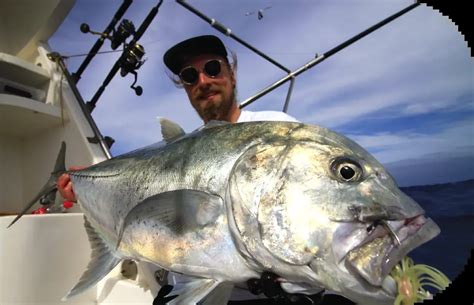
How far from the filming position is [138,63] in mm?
3857

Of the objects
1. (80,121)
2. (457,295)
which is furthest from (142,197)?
(80,121)

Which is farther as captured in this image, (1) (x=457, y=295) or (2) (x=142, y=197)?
(2) (x=142, y=197)

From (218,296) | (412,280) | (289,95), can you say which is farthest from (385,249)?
(289,95)

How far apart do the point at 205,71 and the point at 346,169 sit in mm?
1902

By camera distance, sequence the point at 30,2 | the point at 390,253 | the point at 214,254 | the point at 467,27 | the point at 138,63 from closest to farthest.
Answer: the point at 390,253 → the point at 214,254 → the point at 467,27 → the point at 138,63 → the point at 30,2

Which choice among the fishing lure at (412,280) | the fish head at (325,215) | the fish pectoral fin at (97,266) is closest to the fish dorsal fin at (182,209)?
the fish head at (325,215)

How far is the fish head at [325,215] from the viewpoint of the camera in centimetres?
99

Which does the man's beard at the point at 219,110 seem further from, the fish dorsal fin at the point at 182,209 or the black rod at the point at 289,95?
the black rod at the point at 289,95

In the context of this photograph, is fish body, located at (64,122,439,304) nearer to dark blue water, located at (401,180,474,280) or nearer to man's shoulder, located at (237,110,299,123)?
man's shoulder, located at (237,110,299,123)

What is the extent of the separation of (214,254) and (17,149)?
5244mm

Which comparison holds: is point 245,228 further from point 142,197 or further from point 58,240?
point 58,240

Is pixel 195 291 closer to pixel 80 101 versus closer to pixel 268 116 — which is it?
pixel 268 116

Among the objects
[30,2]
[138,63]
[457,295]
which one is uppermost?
[30,2]

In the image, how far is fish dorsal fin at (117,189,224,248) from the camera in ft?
4.13
